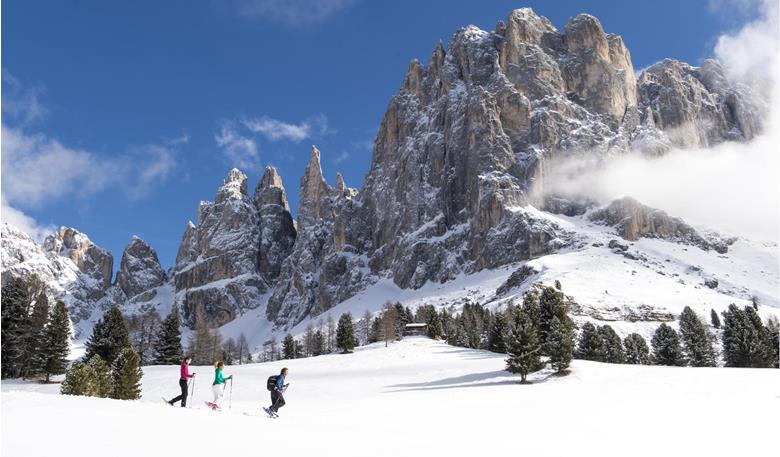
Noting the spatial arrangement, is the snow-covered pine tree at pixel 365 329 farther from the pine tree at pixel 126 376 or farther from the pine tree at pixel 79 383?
the pine tree at pixel 79 383

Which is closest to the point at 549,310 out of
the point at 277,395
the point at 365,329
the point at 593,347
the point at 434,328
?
the point at 593,347

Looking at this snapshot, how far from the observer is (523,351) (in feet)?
152

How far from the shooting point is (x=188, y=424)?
13742mm

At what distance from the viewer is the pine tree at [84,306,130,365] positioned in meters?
56.3

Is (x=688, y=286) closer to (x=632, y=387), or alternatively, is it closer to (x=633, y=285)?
(x=633, y=285)

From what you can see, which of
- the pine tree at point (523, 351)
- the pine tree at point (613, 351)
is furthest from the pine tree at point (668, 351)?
the pine tree at point (523, 351)

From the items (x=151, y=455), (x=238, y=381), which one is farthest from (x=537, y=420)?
(x=238, y=381)

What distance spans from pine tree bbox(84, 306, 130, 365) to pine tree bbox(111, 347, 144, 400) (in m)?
21.2

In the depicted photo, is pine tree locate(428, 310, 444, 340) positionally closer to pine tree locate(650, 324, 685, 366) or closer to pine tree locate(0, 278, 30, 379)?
pine tree locate(650, 324, 685, 366)

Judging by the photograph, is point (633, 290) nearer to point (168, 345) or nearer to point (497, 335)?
point (497, 335)

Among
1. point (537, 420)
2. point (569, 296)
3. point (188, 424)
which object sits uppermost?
point (569, 296)

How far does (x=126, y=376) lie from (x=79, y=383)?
18.2ft

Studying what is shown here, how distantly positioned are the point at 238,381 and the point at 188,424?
141ft

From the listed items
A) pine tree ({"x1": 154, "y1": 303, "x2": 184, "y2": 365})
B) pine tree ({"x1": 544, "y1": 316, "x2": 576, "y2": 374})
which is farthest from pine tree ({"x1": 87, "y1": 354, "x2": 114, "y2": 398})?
pine tree ({"x1": 154, "y1": 303, "x2": 184, "y2": 365})
